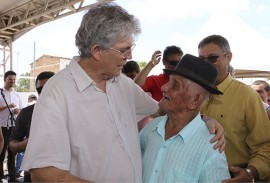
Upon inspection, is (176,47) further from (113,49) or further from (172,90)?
(113,49)

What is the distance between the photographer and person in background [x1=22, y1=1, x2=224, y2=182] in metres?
1.27

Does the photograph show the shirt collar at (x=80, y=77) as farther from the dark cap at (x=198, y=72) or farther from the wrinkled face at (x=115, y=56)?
the dark cap at (x=198, y=72)

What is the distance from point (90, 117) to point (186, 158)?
0.57m

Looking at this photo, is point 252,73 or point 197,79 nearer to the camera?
point 197,79

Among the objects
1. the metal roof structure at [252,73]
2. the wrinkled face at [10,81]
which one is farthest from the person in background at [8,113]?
the metal roof structure at [252,73]

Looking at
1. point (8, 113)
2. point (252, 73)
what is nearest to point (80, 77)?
point (8, 113)

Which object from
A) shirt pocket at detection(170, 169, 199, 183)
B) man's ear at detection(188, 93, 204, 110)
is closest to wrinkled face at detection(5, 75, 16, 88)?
man's ear at detection(188, 93, 204, 110)

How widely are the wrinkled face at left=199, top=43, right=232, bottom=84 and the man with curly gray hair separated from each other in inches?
38.4

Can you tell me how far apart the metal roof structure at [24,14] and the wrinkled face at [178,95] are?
22.6 ft

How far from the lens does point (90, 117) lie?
4.77 feet

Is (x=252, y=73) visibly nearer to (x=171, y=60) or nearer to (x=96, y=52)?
(x=171, y=60)

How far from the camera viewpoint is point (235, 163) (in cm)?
213

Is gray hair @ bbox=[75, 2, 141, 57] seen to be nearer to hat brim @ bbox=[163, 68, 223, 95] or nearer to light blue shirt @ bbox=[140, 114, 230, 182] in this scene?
hat brim @ bbox=[163, 68, 223, 95]

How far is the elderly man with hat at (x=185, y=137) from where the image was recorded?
156 cm
